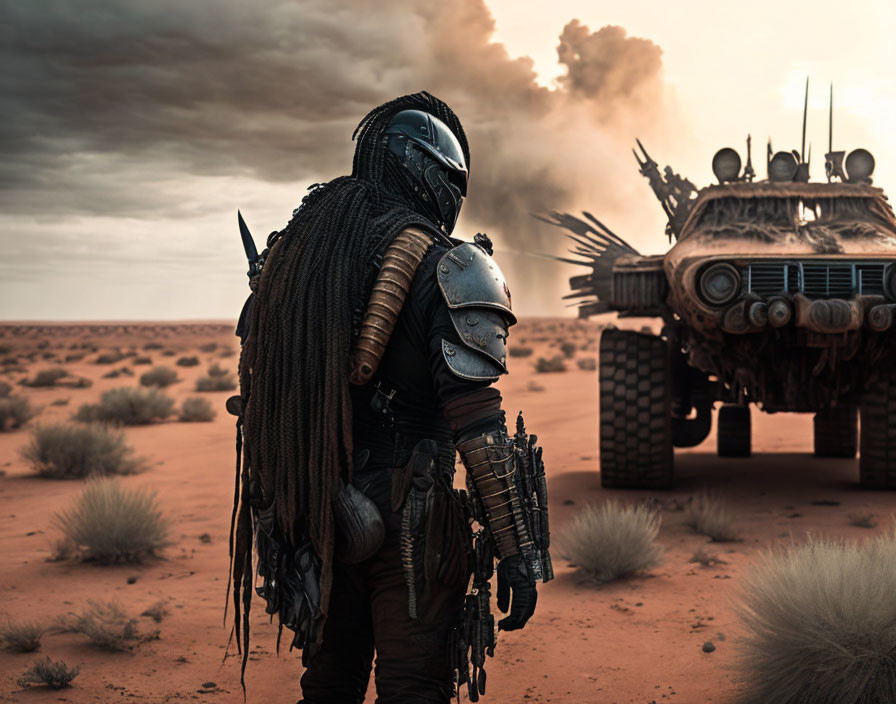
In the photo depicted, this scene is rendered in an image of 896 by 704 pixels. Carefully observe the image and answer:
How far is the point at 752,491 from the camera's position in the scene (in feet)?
27.6

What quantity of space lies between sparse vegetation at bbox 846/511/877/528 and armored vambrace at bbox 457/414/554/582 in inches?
198

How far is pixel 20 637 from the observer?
15.3ft

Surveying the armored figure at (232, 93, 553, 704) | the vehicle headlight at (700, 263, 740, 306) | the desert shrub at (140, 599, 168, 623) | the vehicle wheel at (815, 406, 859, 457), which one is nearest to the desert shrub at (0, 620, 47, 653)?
the desert shrub at (140, 599, 168, 623)

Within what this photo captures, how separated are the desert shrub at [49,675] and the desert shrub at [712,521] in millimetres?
4329

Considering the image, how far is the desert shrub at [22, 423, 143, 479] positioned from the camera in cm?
1000

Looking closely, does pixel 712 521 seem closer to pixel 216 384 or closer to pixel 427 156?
pixel 427 156

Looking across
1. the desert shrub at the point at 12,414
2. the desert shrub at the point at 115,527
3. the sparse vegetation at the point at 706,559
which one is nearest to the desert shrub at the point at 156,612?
the desert shrub at the point at 115,527

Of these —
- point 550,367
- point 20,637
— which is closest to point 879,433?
point 20,637

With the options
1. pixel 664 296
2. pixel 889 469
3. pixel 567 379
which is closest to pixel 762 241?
pixel 664 296

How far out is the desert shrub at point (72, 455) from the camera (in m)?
10.0

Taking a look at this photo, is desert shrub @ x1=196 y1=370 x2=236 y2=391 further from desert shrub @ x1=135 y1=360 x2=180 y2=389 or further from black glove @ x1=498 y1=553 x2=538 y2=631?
black glove @ x1=498 y1=553 x2=538 y2=631

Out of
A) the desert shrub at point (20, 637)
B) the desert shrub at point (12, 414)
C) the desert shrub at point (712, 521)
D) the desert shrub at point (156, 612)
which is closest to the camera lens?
the desert shrub at point (20, 637)

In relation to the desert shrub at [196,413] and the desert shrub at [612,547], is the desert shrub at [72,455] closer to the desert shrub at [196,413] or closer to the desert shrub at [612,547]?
the desert shrub at [196,413]

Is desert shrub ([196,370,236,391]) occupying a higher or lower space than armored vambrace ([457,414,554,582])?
lower
